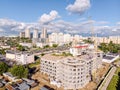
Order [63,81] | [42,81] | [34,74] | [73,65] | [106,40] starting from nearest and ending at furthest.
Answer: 1. [73,65]
2. [63,81]
3. [42,81]
4. [34,74]
5. [106,40]

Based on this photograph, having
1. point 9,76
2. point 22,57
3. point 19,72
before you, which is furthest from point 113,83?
point 22,57

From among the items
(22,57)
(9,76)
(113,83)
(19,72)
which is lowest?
(113,83)

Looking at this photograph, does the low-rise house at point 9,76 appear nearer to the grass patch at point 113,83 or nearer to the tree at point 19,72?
the tree at point 19,72

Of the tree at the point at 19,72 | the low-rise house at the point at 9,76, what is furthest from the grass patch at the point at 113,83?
the low-rise house at the point at 9,76

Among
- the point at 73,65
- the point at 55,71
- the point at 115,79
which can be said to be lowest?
the point at 115,79

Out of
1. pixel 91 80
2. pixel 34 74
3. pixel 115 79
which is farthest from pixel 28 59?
pixel 115 79

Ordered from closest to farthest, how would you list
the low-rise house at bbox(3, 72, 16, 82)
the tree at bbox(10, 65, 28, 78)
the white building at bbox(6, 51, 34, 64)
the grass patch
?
1. the grass patch
2. the low-rise house at bbox(3, 72, 16, 82)
3. the tree at bbox(10, 65, 28, 78)
4. the white building at bbox(6, 51, 34, 64)

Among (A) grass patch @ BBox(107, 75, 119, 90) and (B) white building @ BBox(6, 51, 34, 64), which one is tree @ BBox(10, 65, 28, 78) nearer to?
(B) white building @ BBox(6, 51, 34, 64)

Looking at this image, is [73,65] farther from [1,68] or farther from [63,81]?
[1,68]

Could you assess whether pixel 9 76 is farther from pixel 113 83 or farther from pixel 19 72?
pixel 113 83

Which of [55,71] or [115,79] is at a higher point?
[55,71]

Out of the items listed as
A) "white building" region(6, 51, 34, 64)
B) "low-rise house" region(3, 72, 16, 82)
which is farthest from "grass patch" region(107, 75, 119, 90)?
"white building" region(6, 51, 34, 64)
